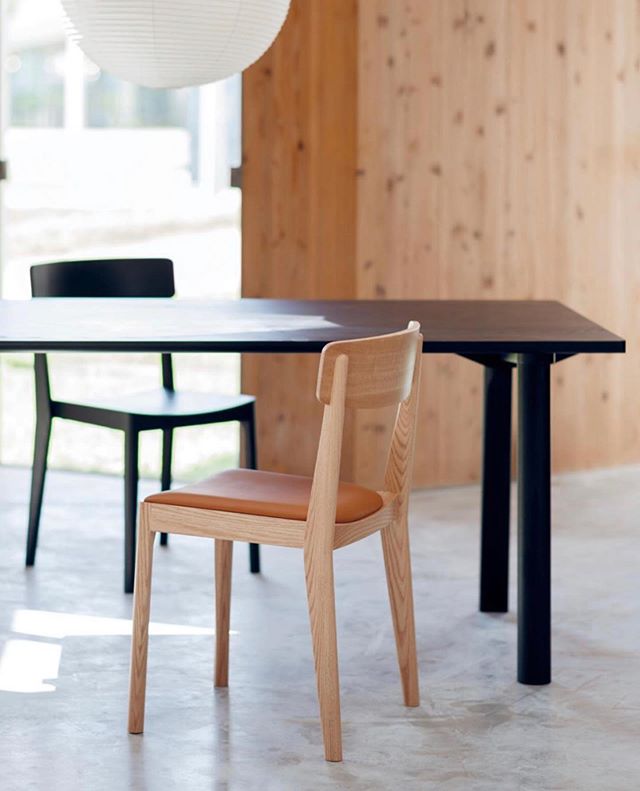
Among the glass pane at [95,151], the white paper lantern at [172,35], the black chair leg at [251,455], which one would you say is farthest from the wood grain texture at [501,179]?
the white paper lantern at [172,35]

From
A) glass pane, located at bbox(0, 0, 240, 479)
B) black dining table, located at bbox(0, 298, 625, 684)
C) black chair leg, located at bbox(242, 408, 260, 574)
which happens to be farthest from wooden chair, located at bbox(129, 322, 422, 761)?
glass pane, located at bbox(0, 0, 240, 479)

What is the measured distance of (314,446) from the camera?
14.3ft

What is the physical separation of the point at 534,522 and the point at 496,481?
0.41m

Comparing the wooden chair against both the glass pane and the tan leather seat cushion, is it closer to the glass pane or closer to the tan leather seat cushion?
the tan leather seat cushion

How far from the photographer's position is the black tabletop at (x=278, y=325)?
2.39m

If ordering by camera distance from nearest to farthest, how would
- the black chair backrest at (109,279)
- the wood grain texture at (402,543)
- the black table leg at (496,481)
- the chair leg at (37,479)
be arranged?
the wood grain texture at (402,543) < the black table leg at (496,481) < the chair leg at (37,479) < the black chair backrest at (109,279)

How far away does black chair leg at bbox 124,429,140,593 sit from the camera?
10.3 ft

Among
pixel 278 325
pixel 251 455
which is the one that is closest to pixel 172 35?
pixel 278 325

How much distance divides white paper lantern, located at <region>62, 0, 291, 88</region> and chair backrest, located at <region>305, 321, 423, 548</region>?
87 centimetres

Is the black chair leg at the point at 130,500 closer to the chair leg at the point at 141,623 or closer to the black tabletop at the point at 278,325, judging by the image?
the black tabletop at the point at 278,325

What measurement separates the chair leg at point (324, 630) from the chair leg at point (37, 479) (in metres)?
1.37

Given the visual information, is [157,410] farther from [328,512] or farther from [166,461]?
[328,512]

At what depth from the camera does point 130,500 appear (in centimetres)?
312

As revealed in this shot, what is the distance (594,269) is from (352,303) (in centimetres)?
162
